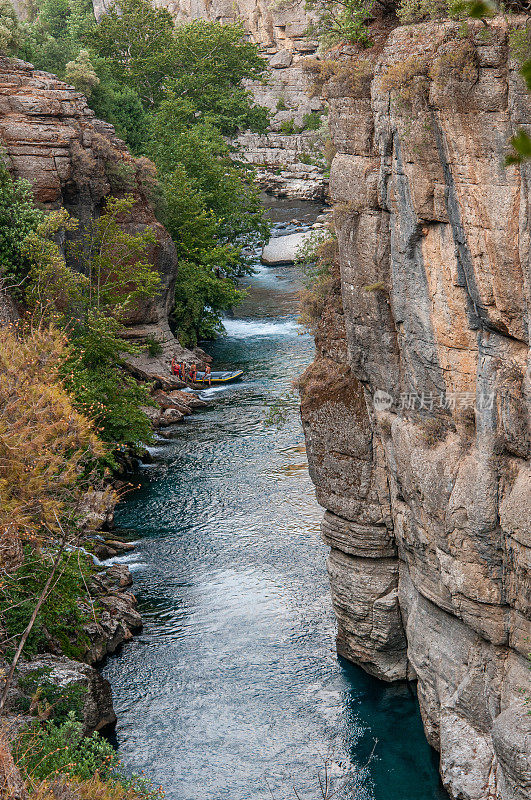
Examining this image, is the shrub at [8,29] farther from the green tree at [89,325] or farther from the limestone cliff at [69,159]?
the green tree at [89,325]

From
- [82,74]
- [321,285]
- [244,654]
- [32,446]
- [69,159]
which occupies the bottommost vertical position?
[244,654]

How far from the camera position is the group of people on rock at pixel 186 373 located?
36.3 m

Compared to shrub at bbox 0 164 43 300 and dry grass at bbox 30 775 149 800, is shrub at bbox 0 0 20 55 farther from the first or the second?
dry grass at bbox 30 775 149 800

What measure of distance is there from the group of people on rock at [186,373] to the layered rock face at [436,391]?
1795 cm

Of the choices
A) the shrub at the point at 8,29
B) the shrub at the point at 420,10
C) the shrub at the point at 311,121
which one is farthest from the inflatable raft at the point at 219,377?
the shrub at the point at 311,121

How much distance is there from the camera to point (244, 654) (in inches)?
767

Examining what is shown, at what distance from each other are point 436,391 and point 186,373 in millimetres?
22736

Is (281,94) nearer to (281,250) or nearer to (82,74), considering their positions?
(281,250)

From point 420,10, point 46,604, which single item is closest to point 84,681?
point 46,604

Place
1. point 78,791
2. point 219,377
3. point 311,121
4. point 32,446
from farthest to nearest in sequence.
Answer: point 311,121, point 219,377, point 32,446, point 78,791

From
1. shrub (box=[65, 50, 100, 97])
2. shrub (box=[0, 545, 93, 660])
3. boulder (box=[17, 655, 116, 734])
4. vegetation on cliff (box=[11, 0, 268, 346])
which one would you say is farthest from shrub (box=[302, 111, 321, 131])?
boulder (box=[17, 655, 116, 734])

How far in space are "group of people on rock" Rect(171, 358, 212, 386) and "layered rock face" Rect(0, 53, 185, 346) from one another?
1.51 m

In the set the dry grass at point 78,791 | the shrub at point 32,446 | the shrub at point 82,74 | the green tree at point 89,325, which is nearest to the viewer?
the dry grass at point 78,791

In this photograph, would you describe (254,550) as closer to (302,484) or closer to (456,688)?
(302,484)
